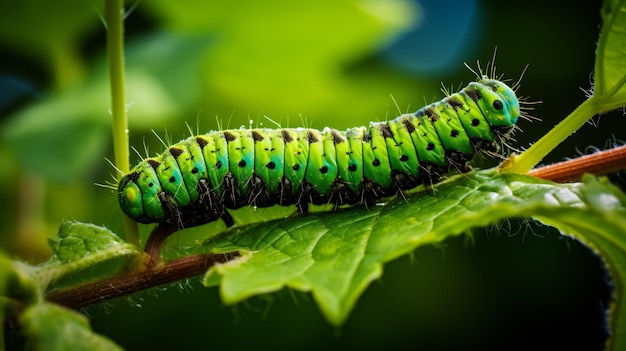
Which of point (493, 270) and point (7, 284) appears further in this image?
point (493, 270)

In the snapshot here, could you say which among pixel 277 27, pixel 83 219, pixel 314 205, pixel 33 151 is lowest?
pixel 314 205

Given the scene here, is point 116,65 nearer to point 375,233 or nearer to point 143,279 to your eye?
point 143,279

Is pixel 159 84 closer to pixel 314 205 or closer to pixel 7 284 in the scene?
pixel 314 205

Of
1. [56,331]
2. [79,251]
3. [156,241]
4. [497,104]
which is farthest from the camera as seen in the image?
[497,104]

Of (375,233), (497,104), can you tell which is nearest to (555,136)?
(497,104)

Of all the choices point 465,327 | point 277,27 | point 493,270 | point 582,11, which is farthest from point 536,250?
point 277,27

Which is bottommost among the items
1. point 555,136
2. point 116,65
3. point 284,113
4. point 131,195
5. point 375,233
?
point 375,233
